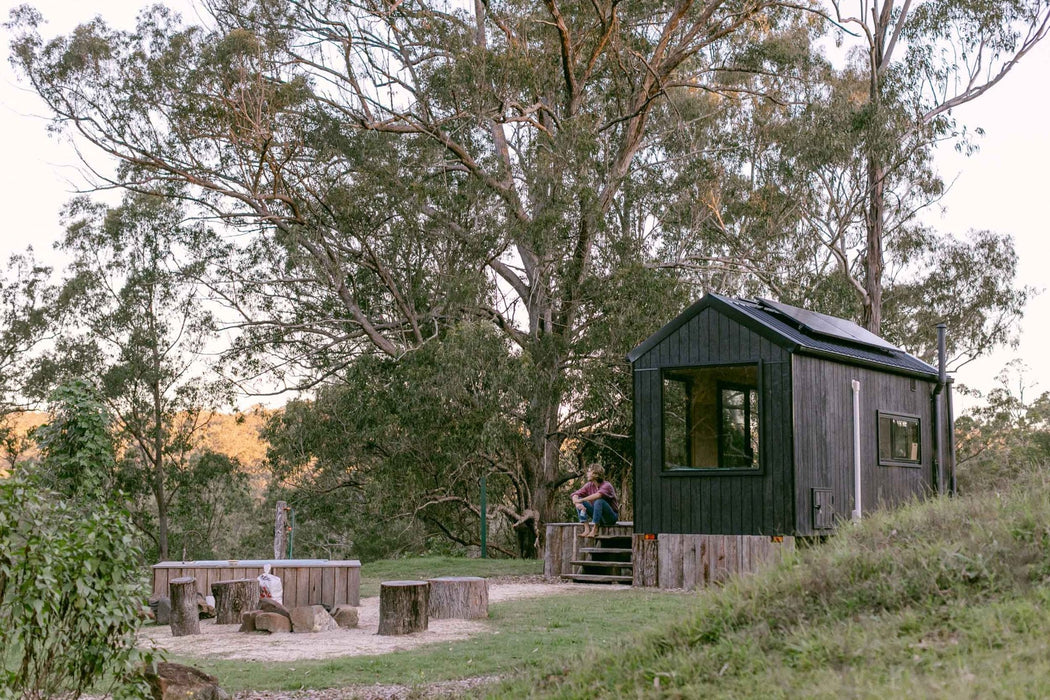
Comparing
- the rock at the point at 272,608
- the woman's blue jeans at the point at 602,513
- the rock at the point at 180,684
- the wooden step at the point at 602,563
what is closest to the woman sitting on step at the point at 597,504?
the woman's blue jeans at the point at 602,513

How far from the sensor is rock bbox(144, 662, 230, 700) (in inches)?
212

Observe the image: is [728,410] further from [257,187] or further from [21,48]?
[21,48]

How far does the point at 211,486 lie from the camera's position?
27578 mm

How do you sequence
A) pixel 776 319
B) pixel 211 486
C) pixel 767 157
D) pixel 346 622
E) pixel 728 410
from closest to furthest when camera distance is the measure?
pixel 346 622 < pixel 776 319 < pixel 728 410 < pixel 767 157 < pixel 211 486

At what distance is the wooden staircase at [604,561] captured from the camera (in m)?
12.9

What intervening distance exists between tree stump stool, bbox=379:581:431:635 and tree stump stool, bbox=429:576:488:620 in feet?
2.67

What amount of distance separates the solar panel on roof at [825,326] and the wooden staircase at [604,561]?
345cm

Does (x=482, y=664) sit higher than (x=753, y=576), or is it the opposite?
(x=753, y=576)

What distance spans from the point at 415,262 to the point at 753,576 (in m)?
13.2

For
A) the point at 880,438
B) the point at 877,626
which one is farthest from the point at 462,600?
the point at 880,438

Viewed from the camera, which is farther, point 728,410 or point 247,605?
point 728,410

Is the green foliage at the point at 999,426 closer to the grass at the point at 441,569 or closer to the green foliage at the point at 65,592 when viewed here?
the grass at the point at 441,569

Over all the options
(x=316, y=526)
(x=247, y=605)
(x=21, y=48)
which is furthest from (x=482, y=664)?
(x=316, y=526)

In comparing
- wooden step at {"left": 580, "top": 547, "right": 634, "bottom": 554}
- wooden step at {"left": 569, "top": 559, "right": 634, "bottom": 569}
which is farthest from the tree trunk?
wooden step at {"left": 569, "top": 559, "right": 634, "bottom": 569}
